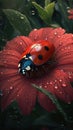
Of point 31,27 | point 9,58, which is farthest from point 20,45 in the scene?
point 31,27

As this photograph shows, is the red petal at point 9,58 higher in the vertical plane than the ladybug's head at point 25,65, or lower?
higher

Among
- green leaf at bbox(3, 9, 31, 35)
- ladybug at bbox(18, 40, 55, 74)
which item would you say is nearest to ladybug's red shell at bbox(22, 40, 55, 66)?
ladybug at bbox(18, 40, 55, 74)

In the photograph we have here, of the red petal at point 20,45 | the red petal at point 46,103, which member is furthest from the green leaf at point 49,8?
the red petal at point 46,103

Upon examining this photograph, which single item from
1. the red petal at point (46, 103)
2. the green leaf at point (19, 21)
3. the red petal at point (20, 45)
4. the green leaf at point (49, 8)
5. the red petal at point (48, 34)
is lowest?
the red petal at point (46, 103)

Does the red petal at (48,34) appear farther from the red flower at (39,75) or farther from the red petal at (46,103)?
the red petal at (46,103)

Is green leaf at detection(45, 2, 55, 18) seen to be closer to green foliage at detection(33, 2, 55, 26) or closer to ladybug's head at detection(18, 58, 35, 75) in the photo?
green foliage at detection(33, 2, 55, 26)

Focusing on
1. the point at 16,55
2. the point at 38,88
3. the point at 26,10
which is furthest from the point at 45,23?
the point at 38,88

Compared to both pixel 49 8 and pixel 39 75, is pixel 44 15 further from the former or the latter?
pixel 39 75

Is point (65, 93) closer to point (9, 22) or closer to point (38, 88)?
point (38, 88)
